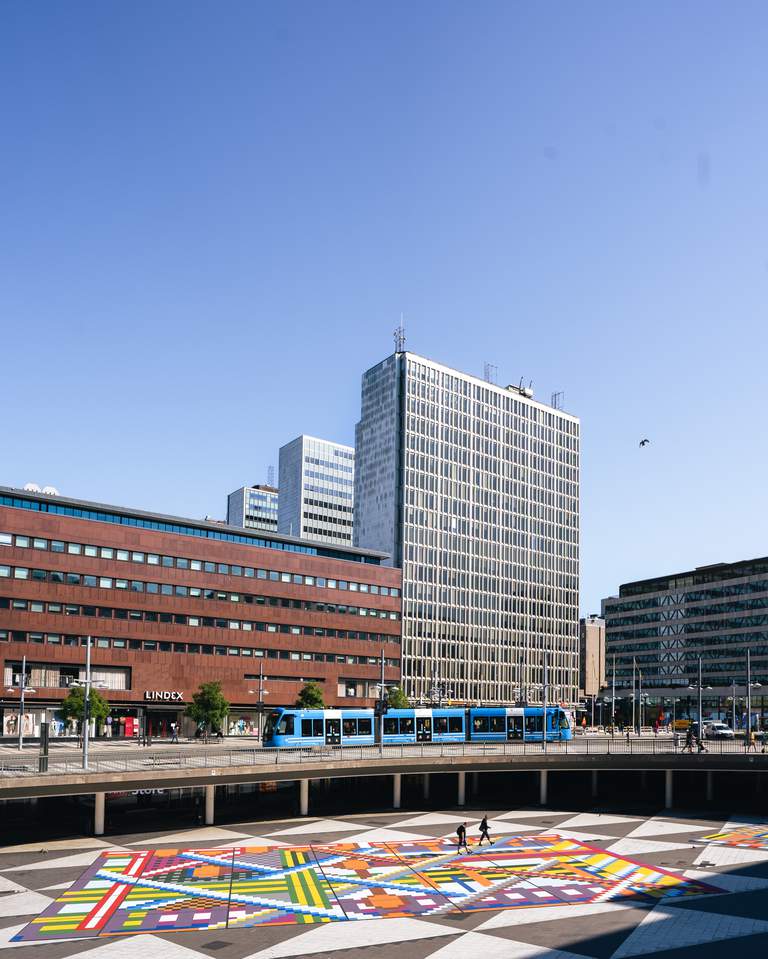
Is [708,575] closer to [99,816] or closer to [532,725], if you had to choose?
[532,725]

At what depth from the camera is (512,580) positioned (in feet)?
568

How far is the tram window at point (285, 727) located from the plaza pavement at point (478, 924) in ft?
43.7

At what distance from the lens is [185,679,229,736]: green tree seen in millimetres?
93500

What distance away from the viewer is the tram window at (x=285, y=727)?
72812mm

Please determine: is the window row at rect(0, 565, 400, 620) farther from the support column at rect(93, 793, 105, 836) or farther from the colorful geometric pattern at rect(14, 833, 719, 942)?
the colorful geometric pattern at rect(14, 833, 719, 942)

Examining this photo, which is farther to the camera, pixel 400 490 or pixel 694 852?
pixel 400 490

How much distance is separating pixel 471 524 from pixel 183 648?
71244 millimetres

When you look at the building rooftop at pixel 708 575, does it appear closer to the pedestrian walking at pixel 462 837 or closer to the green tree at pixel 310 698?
the green tree at pixel 310 698

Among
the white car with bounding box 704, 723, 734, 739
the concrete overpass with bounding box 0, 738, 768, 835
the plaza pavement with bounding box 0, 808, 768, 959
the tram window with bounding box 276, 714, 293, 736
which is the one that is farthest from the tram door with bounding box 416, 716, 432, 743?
the white car with bounding box 704, 723, 734, 739

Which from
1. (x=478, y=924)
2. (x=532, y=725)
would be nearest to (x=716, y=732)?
(x=532, y=725)

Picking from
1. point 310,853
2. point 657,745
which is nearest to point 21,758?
point 310,853

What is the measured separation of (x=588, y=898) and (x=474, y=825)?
19.2 meters

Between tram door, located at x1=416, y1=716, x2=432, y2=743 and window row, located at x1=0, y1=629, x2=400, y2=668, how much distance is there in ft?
116

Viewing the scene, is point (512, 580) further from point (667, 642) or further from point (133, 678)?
point (133, 678)
